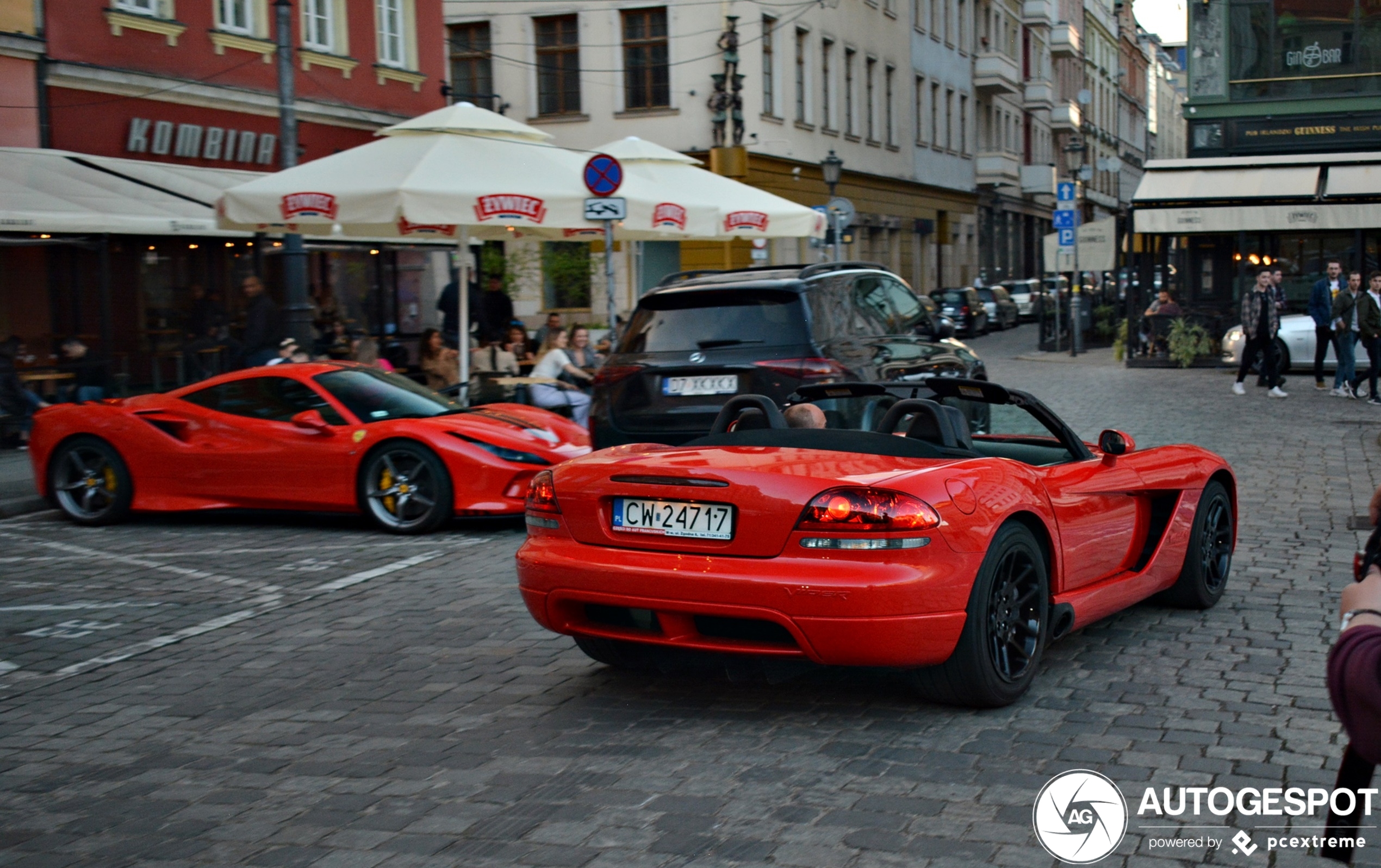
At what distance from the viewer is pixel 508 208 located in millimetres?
13750

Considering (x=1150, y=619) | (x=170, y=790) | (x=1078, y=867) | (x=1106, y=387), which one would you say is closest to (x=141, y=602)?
(x=170, y=790)

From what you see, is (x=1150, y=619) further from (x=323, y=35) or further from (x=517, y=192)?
(x=323, y=35)

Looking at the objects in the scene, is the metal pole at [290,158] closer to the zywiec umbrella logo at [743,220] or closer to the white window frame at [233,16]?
the zywiec umbrella logo at [743,220]

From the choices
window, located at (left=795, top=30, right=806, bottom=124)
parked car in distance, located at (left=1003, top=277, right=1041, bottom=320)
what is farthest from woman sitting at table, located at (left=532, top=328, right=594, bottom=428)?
parked car in distance, located at (left=1003, top=277, right=1041, bottom=320)

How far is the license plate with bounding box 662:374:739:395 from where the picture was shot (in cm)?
1002

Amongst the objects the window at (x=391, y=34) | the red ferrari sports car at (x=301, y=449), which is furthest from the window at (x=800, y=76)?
the red ferrari sports car at (x=301, y=449)

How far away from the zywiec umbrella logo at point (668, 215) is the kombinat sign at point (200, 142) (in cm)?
788

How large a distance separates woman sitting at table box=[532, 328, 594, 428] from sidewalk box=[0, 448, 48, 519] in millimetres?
4486

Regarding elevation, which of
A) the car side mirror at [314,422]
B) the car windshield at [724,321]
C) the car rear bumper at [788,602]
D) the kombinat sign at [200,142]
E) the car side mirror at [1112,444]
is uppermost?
the kombinat sign at [200,142]

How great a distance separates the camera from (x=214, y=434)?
414 inches

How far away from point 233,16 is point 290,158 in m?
6.43

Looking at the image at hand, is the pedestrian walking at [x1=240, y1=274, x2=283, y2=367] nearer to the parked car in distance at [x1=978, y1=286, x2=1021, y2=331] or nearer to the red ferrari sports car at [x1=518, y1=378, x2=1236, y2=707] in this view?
the red ferrari sports car at [x1=518, y1=378, x2=1236, y2=707]

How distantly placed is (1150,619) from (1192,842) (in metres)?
2.94

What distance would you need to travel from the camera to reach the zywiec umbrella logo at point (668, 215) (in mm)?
16766
